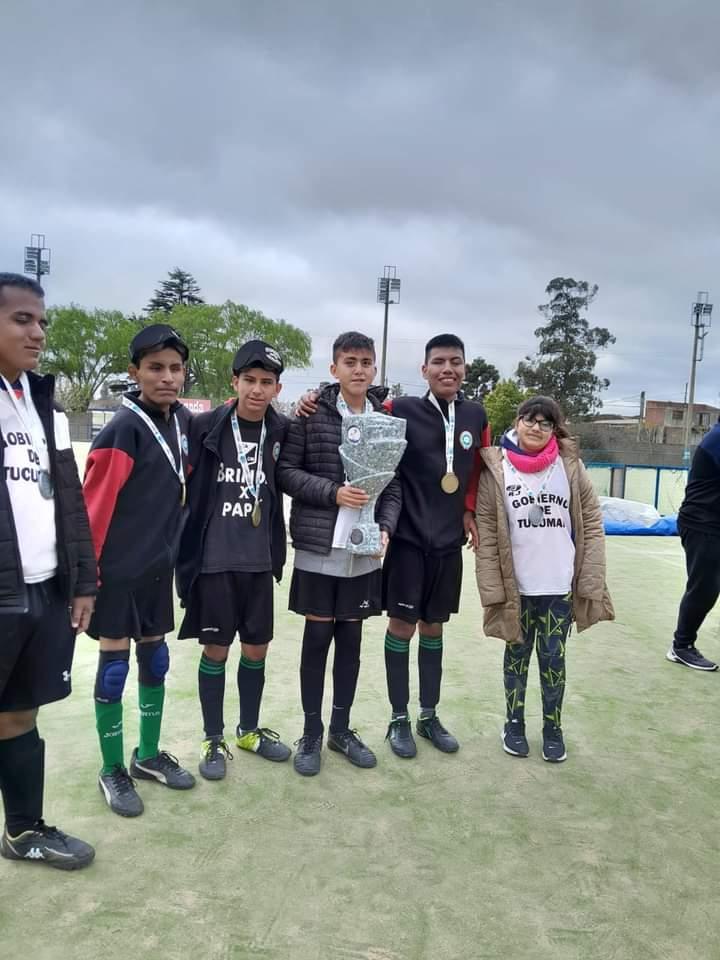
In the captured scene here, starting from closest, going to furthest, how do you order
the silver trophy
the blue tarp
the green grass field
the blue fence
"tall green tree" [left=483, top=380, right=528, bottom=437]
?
1. the green grass field
2. the silver trophy
3. the blue tarp
4. the blue fence
5. "tall green tree" [left=483, top=380, right=528, bottom=437]

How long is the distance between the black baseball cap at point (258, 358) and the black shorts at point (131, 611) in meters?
0.95

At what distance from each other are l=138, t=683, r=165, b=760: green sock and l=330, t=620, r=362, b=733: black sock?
794mm

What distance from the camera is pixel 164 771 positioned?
2865 millimetres

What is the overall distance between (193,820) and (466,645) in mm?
2776

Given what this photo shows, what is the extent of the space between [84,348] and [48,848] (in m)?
48.4

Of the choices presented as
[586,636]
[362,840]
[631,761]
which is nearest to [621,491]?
[586,636]

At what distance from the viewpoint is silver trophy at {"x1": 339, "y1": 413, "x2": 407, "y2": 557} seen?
2.93m

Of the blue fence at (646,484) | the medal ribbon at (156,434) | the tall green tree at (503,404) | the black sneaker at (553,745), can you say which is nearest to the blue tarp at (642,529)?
the blue fence at (646,484)

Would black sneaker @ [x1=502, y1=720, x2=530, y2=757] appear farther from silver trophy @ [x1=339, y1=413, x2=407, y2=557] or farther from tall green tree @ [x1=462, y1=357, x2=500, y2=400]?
tall green tree @ [x1=462, y1=357, x2=500, y2=400]

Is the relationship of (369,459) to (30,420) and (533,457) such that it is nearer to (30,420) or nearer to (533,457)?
(533,457)

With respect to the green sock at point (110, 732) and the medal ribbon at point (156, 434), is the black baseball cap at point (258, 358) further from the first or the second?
the green sock at point (110, 732)

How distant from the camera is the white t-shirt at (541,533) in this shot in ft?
10.3

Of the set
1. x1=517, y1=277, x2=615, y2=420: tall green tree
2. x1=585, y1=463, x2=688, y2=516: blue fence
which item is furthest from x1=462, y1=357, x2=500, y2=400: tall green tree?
x1=585, y1=463, x2=688, y2=516: blue fence

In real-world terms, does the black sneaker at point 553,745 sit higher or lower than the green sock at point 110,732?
lower
